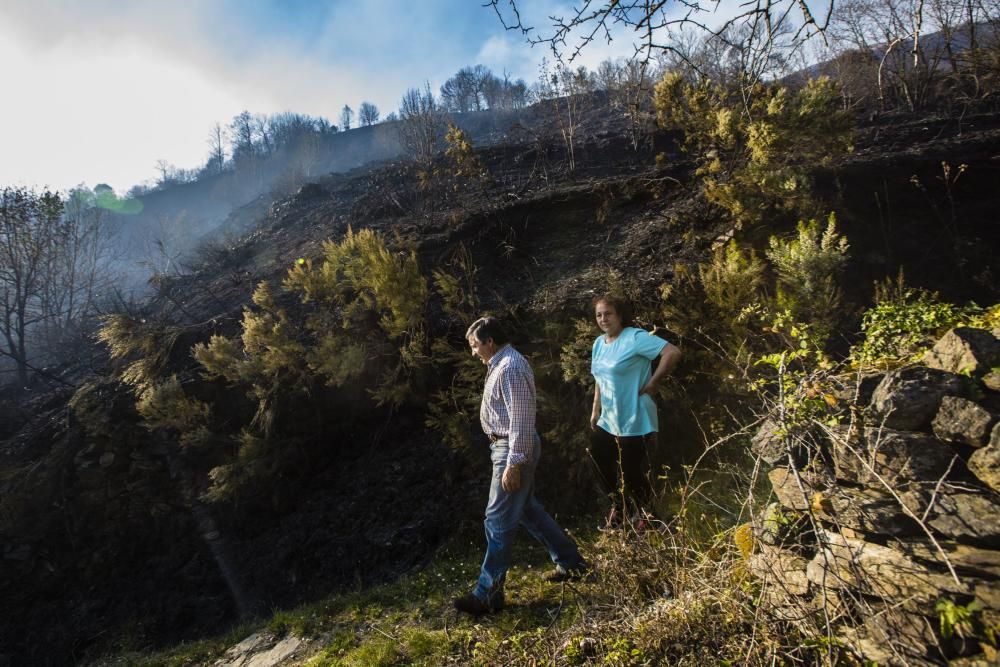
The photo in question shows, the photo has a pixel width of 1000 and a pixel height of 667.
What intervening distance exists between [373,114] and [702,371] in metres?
60.5

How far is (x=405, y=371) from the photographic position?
5.29 metres

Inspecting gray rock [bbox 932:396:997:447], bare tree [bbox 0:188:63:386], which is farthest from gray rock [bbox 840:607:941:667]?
bare tree [bbox 0:188:63:386]

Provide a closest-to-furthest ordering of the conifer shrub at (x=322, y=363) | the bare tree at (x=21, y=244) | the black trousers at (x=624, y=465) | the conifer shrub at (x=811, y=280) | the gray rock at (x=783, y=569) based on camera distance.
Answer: the gray rock at (x=783, y=569) → the black trousers at (x=624, y=465) → the conifer shrub at (x=811, y=280) → the conifer shrub at (x=322, y=363) → the bare tree at (x=21, y=244)

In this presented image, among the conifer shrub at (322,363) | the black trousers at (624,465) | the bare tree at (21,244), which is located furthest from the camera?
the bare tree at (21,244)

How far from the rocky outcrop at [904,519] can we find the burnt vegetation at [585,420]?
0.05 ft

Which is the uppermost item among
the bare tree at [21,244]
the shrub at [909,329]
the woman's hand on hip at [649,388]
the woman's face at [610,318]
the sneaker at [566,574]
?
the bare tree at [21,244]

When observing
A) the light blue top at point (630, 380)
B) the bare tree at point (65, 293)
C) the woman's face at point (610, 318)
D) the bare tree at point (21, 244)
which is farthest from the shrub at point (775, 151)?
the bare tree at point (21, 244)

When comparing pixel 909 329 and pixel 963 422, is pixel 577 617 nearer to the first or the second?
pixel 963 422

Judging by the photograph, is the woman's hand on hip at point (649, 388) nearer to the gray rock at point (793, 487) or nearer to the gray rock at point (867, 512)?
the gray rock at point (793, 487)

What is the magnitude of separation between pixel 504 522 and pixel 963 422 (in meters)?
2.09

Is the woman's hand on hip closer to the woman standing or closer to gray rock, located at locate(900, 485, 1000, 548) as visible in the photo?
the woman standing

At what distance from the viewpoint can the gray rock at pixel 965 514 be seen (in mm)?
1462

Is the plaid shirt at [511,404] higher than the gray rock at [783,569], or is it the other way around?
the plaid shirt at [511,404]

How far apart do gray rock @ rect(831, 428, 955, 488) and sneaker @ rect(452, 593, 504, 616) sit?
2072 millimetres
